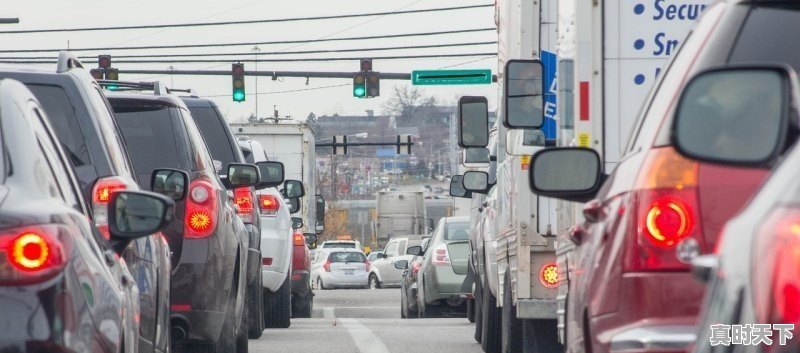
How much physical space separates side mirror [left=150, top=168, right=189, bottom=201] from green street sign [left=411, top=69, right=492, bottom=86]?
93.0 feet

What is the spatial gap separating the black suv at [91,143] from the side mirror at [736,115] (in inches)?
115

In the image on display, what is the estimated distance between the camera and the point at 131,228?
555 cm

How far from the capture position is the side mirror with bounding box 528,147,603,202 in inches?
216

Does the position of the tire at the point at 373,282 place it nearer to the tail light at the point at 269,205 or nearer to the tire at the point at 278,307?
the tire at the point at 278,307

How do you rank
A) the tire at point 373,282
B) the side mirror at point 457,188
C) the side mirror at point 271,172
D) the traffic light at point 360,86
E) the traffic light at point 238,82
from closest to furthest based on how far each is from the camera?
1. the side mirror at point 271,172
2. the side mirror at point 457,188
3. the traffic light at point 360,86
4. the traffic light at point 238,82
5. the tire at point 373,282

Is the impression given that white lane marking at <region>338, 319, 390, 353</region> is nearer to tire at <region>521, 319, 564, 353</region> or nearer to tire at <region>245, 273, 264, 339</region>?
tire at <region>245, 273, 264, 339</region>

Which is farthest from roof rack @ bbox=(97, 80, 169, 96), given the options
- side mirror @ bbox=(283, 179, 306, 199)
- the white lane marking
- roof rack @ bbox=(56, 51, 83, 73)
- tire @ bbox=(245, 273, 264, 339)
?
side mirror @ bbox=(283, 179, 306, 199)

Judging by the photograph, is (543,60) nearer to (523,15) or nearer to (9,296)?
(523,15)

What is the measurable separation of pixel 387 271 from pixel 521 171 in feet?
143

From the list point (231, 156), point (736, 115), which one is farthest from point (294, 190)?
point (736, 115)

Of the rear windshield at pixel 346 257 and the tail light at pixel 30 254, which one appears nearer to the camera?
the tail light at pixel 30 254

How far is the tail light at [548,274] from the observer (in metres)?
10.5

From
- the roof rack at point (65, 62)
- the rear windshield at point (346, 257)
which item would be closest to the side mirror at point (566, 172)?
the roof rack at point (65, 62)

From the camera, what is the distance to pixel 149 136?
31.3 ft
